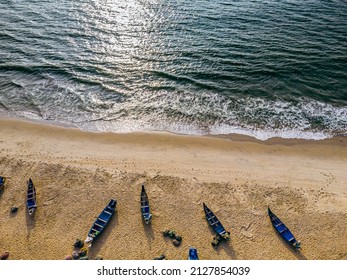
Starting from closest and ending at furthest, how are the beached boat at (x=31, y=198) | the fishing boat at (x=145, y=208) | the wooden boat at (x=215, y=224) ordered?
the wooden boat at (x=215, y=224)
the fishing boat at (x=145, y=208)
the beached boat at (x=31, y=198)

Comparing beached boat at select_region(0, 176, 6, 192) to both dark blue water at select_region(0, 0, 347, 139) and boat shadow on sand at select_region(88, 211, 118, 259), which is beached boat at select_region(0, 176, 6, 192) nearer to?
dark blue water at select_region(0, 0, 347, 139)

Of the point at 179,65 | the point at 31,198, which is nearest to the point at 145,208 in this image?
the point at 31,198

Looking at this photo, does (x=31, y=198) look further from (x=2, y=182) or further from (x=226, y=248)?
(x=226, y=248)

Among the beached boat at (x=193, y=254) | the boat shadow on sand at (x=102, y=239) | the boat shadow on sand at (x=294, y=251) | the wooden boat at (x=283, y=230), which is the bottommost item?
the boat shadow on sand at (x=102, y=239)

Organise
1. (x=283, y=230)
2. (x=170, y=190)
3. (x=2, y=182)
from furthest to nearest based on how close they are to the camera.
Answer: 1. (x=170, y=190)
2. (x=2, y=182)
3. (x=283, y=230)

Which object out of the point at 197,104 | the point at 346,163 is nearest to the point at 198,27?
the point at 197,104

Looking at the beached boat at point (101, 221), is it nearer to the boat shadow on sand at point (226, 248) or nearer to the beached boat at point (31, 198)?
the beached boat at point (31, 198)

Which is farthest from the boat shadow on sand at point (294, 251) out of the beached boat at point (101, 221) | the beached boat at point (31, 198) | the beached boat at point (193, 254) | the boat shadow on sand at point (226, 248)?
the beached boat at point (31, 198)
